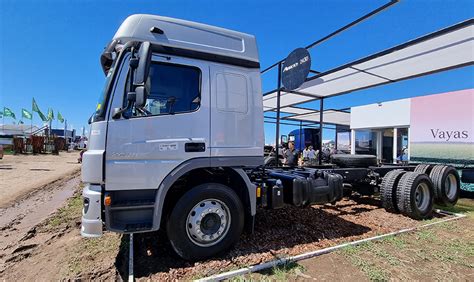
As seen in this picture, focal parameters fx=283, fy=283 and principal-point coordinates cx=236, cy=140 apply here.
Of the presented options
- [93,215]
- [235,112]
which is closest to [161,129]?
[235,112]

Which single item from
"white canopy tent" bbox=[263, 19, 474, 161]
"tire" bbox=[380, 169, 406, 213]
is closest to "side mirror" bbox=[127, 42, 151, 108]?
"white canopy tent" bbox=[263, 19, 474, 161]

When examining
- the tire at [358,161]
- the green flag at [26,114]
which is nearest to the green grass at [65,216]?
the tire at [358,161]

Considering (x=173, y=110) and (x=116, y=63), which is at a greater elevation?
(x=116, y=63)

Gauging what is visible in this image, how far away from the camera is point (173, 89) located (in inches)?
146

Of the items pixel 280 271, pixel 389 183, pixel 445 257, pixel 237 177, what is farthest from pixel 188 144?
pixel 389 183

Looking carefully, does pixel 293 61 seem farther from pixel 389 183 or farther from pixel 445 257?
pixel 445 257

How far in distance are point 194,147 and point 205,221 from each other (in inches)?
39.7

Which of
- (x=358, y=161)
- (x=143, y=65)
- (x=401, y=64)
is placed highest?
(x=401, y=64)

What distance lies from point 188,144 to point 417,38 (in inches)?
206

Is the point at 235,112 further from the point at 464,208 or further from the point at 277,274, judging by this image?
the point at 464,208

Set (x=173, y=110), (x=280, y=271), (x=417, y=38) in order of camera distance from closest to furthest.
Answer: (x=280, y=271)
(x=173, y=110)
(x=417, y=38)

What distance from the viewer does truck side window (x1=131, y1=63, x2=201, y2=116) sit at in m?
3.58

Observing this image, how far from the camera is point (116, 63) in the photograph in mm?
3479

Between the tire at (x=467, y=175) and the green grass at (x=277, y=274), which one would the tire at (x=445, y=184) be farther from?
the green grass at (x=277, y=274)
